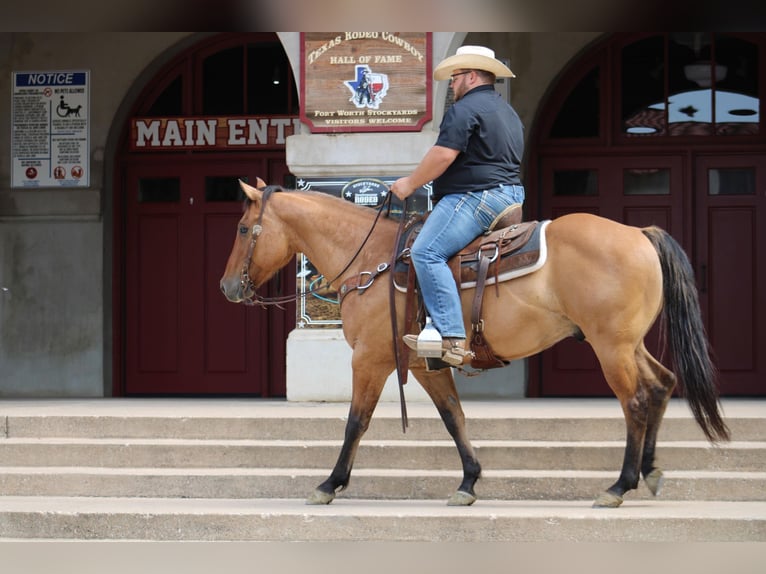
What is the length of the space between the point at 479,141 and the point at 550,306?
41.3 inches

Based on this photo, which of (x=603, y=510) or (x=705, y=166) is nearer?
(x=603, y=510)

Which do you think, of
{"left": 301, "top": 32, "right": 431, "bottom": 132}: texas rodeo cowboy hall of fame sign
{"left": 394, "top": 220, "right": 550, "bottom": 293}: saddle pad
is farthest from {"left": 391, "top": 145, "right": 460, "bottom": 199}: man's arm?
{"left": 301, "top": 32, "right": 431, "bottom": 132}: texas rodeo cowboy hall of fame sign

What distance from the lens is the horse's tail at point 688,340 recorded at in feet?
23.4

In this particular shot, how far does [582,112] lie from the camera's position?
12.5 meters

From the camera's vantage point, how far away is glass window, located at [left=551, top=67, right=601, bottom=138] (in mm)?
Result: 12453

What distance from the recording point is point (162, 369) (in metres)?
13.0

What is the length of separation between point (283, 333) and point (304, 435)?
411 centimetres

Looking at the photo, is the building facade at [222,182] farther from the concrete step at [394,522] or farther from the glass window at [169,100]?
the concrete step at [394,522]

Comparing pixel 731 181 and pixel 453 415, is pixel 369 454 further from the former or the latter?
pixel 731 181

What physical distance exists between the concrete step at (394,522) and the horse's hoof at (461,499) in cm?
5

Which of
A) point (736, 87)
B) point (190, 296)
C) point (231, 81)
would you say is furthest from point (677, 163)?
point (190, 296)
